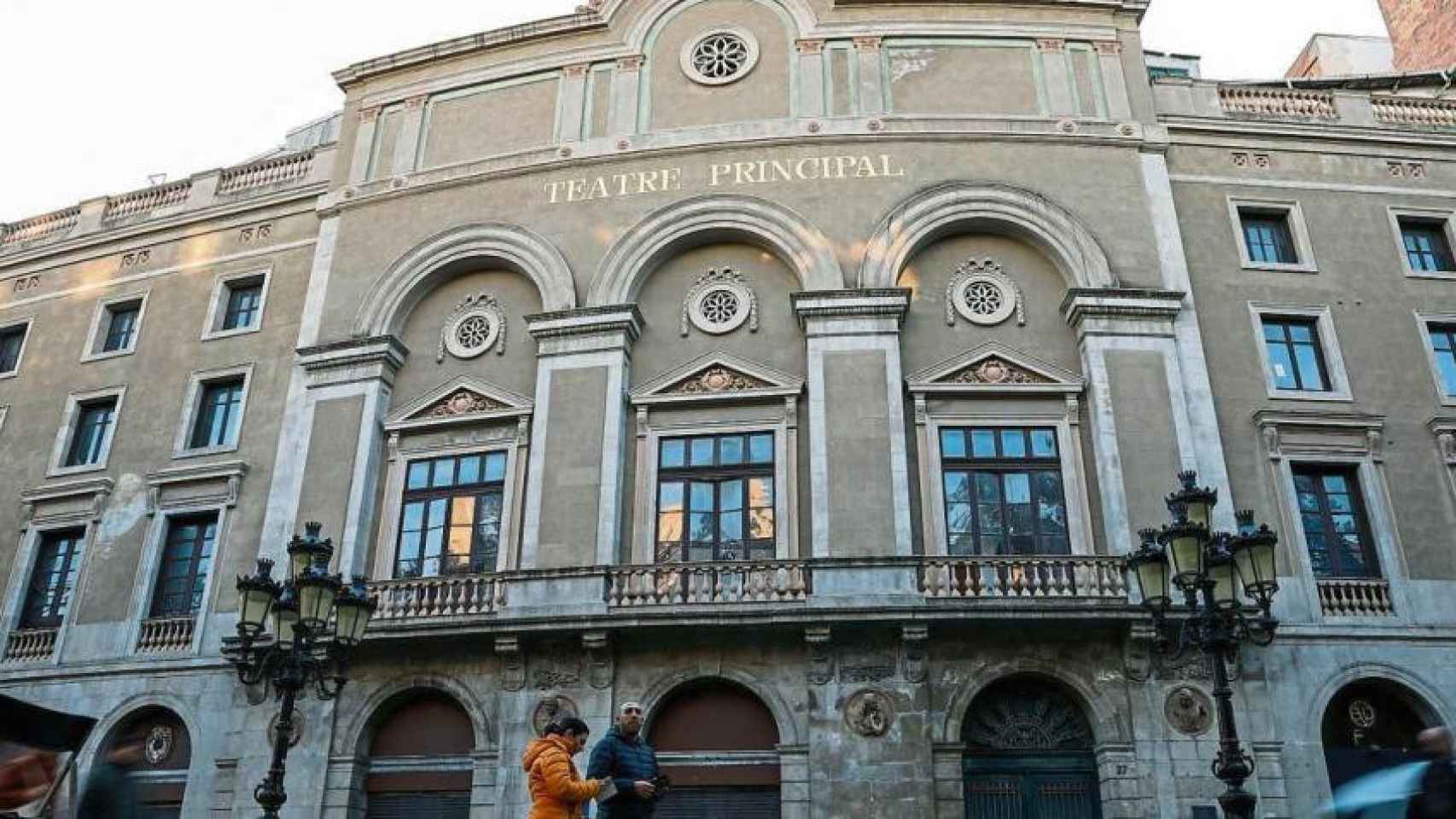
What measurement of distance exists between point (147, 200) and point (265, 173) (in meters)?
3.38

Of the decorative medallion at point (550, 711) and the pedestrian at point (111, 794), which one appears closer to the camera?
the pedestrian at point (111, 794)

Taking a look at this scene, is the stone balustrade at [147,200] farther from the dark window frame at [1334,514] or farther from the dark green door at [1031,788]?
the dark window frame at [1334,514]

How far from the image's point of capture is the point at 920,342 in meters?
21.1

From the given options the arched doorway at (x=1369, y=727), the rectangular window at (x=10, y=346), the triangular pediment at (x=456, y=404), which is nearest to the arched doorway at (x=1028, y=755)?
the arched doorway at (x=1369, y=727)

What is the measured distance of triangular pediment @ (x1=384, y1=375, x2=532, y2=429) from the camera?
21.7 metres

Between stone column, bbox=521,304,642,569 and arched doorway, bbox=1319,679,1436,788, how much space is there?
1237 centimetres

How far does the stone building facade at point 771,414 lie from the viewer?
58.4ft

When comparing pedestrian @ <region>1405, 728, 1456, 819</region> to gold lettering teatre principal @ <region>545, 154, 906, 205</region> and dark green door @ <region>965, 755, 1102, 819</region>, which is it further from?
gold lettering teatre principal @ <region>545, 154, 906, 205</region>

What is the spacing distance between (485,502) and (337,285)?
6.53 m

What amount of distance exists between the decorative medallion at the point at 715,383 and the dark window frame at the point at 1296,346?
974 centimetres

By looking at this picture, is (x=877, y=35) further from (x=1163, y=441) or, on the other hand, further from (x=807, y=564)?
(x=807, y=564)

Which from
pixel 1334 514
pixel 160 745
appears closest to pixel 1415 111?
pixel 1334 514

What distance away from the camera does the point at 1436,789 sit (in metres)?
7.48

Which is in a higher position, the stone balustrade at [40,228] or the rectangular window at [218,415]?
the stone balustrade at [40,228]
